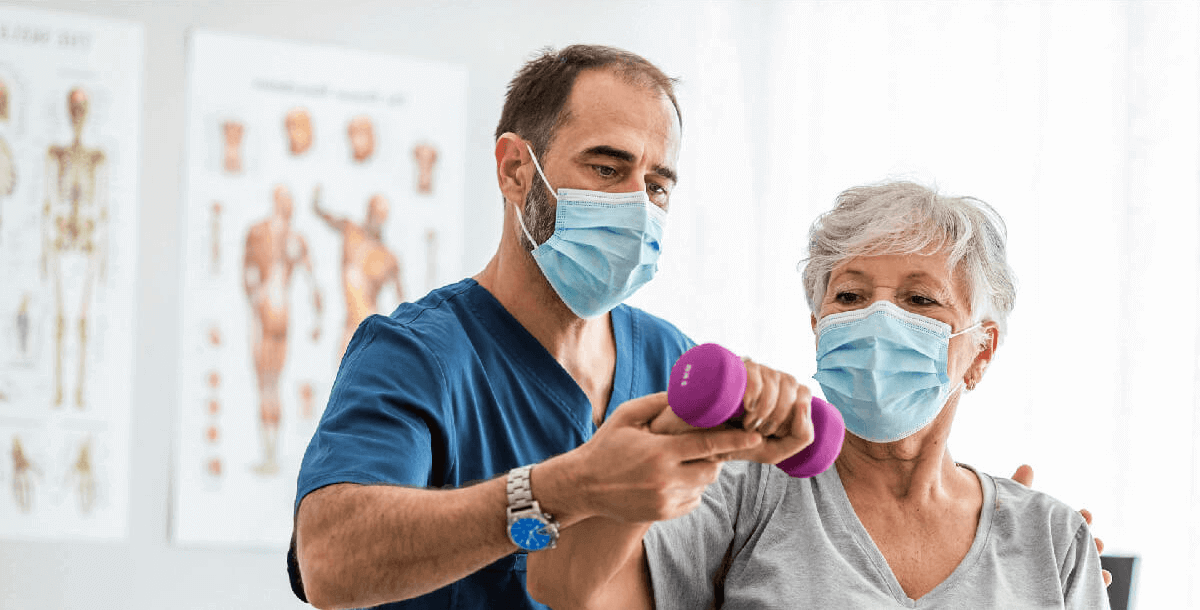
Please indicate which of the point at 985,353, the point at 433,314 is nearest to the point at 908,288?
the point at 985,353

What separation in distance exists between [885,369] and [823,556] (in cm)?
27

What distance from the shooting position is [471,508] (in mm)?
1224

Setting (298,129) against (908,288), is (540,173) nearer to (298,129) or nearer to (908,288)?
(908,288)

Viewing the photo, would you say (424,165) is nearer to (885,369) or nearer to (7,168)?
(7,168)

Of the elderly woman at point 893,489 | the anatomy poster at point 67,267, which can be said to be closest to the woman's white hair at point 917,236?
the elderly woman at point 893,489

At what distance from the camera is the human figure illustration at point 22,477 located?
2807 millimetres

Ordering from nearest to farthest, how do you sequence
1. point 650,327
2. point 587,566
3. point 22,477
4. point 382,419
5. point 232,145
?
point 587,566 → point 382,419 → point 650,327 → point 22,477 → point 232,145

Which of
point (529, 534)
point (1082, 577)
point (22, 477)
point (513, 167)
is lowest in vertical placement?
point (22, 477)

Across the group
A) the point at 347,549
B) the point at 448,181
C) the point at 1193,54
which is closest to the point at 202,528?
the point at 448,181

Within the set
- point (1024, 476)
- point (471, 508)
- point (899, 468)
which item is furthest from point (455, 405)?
point (1024, 476)

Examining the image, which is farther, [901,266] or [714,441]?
[901,266]

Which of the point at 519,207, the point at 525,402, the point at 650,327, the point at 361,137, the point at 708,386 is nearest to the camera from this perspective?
the point at 708,386

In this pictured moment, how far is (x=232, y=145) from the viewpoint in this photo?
119 inches

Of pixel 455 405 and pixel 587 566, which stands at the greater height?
pixel 455 405
